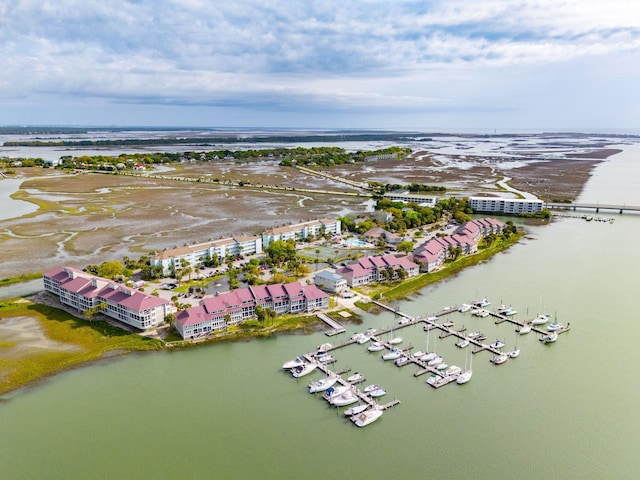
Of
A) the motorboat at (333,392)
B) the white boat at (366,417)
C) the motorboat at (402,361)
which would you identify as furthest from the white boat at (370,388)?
the motorboat at (402,361)

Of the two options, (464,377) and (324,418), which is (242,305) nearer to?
(324,418)

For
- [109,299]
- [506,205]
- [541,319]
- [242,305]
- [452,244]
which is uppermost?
[109,299]

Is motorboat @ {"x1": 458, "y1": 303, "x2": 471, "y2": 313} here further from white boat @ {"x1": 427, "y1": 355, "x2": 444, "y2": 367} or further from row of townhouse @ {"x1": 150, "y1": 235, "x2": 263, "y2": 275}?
row of townhouse @ {"x1": 150, "y1": 235, "x2": 263, "y2": 275}

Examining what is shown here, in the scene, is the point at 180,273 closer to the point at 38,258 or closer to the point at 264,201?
the point at 38,258

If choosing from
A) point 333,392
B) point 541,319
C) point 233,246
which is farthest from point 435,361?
point 233,246

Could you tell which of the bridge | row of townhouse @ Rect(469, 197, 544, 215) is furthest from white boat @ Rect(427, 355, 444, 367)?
the bridge

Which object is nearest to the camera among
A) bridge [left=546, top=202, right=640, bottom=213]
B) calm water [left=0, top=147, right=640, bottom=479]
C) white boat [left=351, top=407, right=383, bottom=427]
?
calm water [left=0, top=147, right=640, bottom=479]

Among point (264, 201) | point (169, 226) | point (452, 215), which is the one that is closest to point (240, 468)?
point (169, 226)
